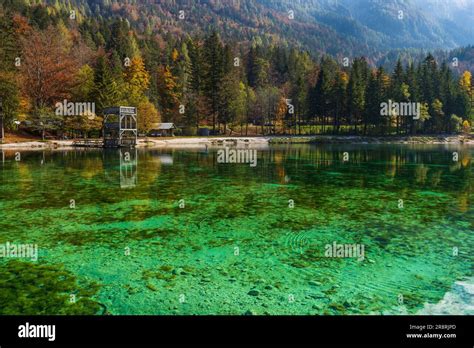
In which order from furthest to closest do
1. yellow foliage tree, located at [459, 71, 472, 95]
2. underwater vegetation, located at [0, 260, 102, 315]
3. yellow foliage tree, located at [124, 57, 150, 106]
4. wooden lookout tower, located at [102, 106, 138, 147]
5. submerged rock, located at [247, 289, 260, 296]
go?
yellow foliage tree, located at [459, 71, 472, 95] → yellow foliage tree, located at [124, 57, 150, 106] → wooden lookout tower, located at [102, 106, 138, 147] → submerged rock, located at [247, 289, 260, 296] → underwater vegetation, located at [0, 260, 102, 315]

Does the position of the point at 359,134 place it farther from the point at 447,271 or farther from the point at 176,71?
the point at 447,271

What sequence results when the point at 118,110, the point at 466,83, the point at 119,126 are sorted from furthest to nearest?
the point at 466,83
the point at 119,126
the point at 118,110

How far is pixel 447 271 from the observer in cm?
906

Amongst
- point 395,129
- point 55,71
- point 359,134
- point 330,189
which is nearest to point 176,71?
point 55,71

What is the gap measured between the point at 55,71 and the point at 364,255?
6816 cm

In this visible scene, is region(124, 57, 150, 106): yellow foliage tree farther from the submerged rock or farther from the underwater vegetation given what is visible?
the submerged rock

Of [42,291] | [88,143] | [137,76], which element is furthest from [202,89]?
[42,291]

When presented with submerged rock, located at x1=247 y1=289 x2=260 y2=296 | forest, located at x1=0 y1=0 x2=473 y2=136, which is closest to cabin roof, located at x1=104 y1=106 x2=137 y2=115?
forest, located at x1=0 y1=0 x2=473 y2=136

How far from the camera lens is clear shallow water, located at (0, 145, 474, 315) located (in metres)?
7.63

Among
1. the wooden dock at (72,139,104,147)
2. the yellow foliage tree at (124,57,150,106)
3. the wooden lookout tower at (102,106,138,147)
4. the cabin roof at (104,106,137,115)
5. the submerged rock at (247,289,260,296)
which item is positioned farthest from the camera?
the yellow foliage tree at (124,57,150,106)

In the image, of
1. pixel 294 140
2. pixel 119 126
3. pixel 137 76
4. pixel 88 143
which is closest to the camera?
pixel 119 126

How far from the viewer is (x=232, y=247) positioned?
1100 centimetres

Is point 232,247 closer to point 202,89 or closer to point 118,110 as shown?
point 118,110
